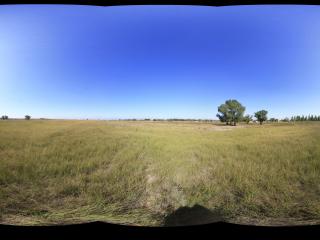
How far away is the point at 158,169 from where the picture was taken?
11.1ft

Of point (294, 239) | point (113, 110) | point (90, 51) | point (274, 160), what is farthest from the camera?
point (113, 110)

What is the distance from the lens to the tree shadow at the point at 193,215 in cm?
254

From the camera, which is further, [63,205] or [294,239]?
[63,205]

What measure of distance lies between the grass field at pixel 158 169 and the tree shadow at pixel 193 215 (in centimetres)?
4

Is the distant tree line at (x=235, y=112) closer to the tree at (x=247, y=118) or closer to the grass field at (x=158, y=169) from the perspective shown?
the tree at (x=247, y=118)

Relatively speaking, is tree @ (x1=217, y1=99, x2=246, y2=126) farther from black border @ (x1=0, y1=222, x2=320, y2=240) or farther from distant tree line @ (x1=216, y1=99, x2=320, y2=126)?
black border @ (x1=0, y1=222, x2=320, y2=240)

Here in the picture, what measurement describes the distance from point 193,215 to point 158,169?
86 cm

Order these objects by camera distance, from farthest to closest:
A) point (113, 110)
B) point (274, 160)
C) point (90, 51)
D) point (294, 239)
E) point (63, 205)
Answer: point (113, 110)
point (274, 160)
point (90, 51)
point (63, 205)
point (294, 239)

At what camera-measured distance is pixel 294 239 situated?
1.65 meters

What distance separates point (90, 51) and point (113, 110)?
89 cm

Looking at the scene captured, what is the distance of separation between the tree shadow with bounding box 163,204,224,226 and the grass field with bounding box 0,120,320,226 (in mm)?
37

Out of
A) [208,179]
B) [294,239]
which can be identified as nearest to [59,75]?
[208,179]

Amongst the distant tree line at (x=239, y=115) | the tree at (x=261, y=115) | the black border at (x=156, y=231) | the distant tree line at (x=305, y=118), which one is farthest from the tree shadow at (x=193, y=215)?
the distant tree line at (x=305, y=118)

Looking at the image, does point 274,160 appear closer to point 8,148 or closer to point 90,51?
point 90,51
